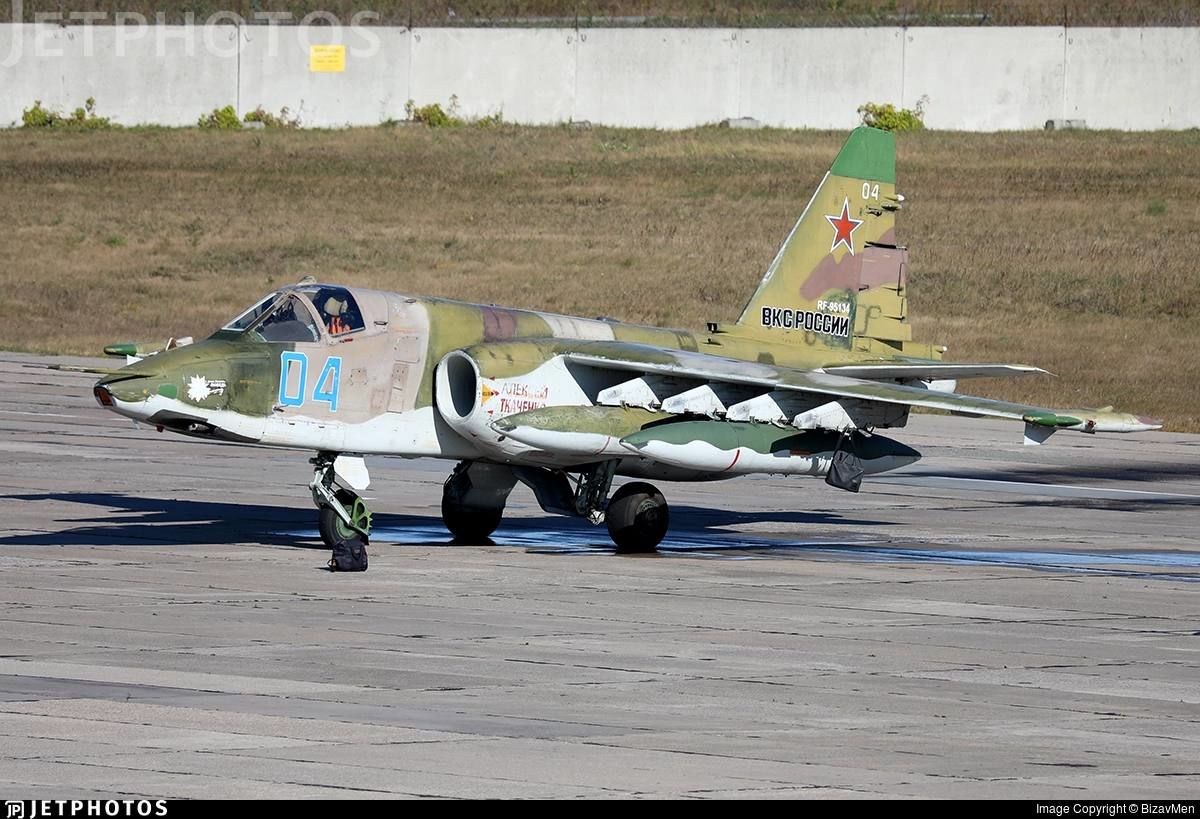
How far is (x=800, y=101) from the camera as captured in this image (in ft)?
232

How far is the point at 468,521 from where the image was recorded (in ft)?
65.6

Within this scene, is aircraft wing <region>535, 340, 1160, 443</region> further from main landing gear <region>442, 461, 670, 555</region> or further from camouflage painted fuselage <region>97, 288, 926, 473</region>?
main landing gear <region>442, 461, 670, 555</region>

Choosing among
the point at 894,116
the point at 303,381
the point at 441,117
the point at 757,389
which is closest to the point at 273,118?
the point at 441,117

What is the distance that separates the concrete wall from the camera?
6762 centimetres

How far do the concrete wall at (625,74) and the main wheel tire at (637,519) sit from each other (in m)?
51.9

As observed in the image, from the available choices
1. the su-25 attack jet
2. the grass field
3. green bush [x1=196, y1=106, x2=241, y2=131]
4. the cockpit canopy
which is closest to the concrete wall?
green bush [x1=196, y1=106, x2=241, y2=131]

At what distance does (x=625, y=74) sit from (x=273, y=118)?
1327 cm

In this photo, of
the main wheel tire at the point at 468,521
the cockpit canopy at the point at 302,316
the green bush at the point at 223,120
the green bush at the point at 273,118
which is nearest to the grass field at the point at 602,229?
the green bush at the point at 223,120

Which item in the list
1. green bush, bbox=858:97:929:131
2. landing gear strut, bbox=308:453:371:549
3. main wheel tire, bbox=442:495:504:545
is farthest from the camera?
green bush, bbox=858:97:929:131

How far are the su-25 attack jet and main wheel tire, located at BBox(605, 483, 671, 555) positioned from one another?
0.02m

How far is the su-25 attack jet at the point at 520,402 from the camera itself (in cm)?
1753

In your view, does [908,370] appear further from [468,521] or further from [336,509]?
[336,509]

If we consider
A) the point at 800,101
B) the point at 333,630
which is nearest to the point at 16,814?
the point at 333,630

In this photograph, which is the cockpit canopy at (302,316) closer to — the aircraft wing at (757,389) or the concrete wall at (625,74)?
the aircraft wing at (757,389)
